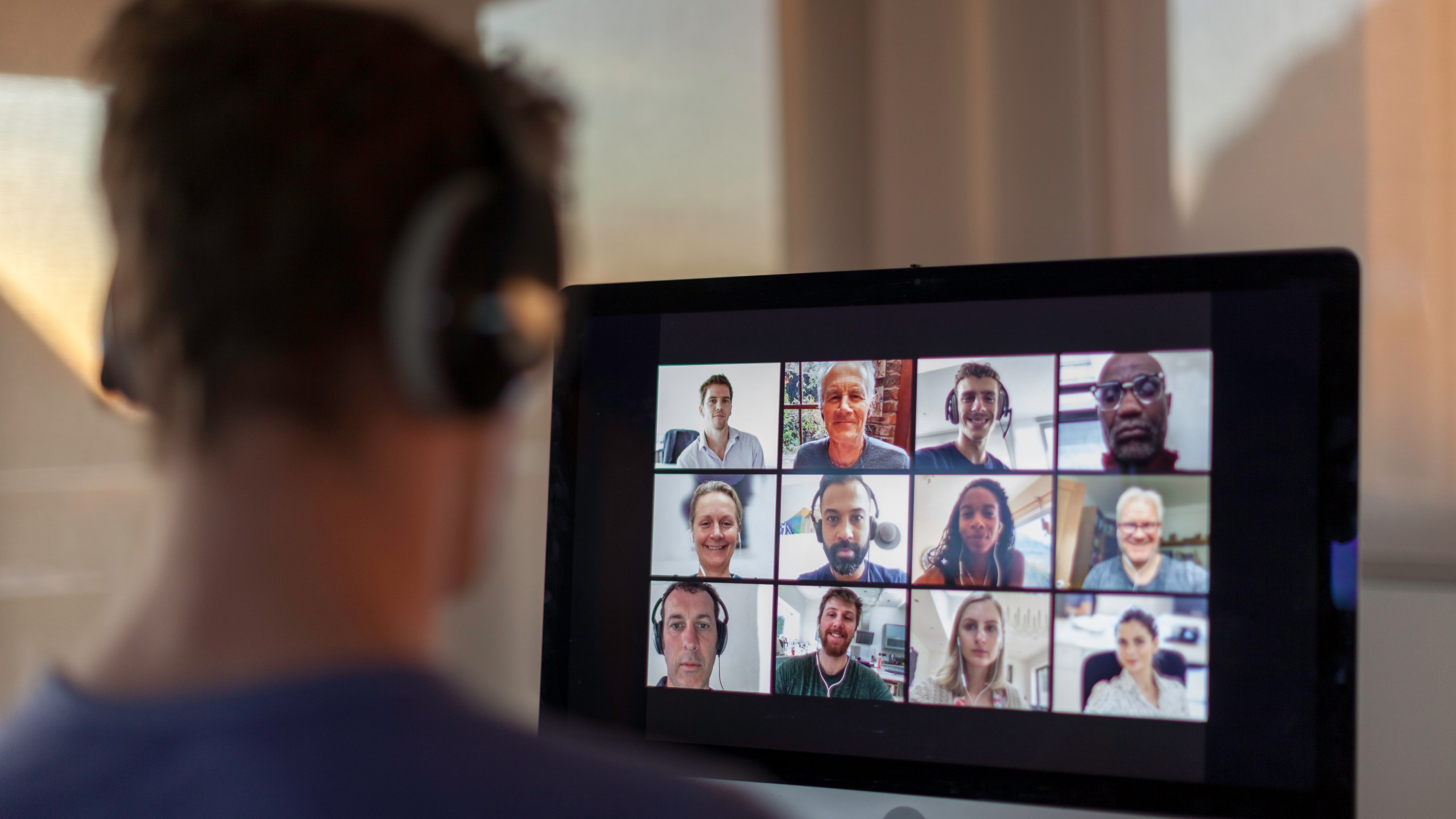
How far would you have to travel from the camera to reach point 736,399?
0.84 metres

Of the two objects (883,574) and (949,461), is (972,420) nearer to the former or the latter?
(949,461)

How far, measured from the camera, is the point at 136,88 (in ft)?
1.19

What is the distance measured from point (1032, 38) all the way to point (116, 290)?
0.98 m

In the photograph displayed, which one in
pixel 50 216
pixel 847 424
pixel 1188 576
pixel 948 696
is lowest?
pixel 948 696

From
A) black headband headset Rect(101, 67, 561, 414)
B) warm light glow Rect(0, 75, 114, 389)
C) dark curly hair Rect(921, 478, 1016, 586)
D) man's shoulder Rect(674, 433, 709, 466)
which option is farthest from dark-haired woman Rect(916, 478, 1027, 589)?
warm light glow Rect(0, 75, 114, 389)

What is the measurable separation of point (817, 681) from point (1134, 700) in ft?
0.78

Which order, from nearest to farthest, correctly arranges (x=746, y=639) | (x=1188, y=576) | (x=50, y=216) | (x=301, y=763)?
1. (x=301, y=763)
2. (x=1188, y=576)
3. (x=746, y=639)
4. (x=50, y=216)

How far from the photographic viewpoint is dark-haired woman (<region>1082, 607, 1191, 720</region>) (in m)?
0.71

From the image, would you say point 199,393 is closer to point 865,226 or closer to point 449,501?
point 449,501

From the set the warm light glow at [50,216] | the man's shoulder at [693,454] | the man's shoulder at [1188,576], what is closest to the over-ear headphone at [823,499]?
the man's shoulder at [693,454]

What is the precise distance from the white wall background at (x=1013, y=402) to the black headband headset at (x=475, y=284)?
43 centimetres

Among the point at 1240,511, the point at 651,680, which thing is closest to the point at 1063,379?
the point at 1240,511

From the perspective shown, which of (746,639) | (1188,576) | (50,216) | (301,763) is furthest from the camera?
(50,216)

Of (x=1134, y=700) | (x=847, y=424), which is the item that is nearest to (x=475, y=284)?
(x=847, y=424)
